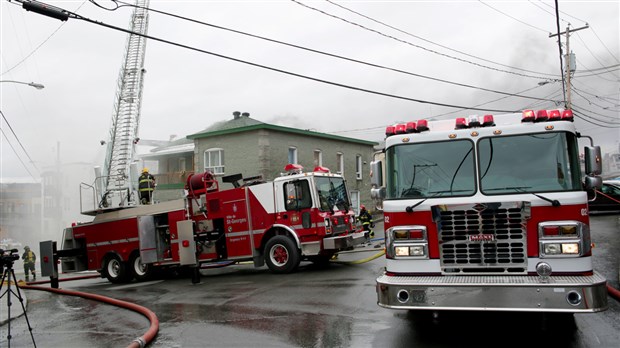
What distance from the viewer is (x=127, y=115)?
79.7 feet

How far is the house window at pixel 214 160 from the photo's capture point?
27.0 meters

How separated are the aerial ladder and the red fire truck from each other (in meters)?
4.91

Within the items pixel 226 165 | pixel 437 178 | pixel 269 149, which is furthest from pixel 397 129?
pixel 226 165

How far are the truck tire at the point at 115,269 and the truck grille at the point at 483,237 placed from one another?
431 inches

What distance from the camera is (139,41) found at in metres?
25.5

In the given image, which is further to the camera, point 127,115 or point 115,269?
point 127,115

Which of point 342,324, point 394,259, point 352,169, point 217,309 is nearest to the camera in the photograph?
point 394,259

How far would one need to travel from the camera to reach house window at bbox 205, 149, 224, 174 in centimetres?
2702

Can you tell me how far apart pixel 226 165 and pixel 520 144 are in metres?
22.2

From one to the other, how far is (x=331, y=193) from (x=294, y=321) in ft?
19.1

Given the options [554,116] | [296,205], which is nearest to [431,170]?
[554,116]

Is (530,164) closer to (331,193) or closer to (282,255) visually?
(331,193)

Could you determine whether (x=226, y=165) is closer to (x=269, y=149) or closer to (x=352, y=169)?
(x=269, y=149)

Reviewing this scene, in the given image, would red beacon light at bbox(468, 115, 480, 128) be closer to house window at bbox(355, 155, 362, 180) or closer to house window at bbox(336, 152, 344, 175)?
house window at bbox(336, 152, 344, 175)
